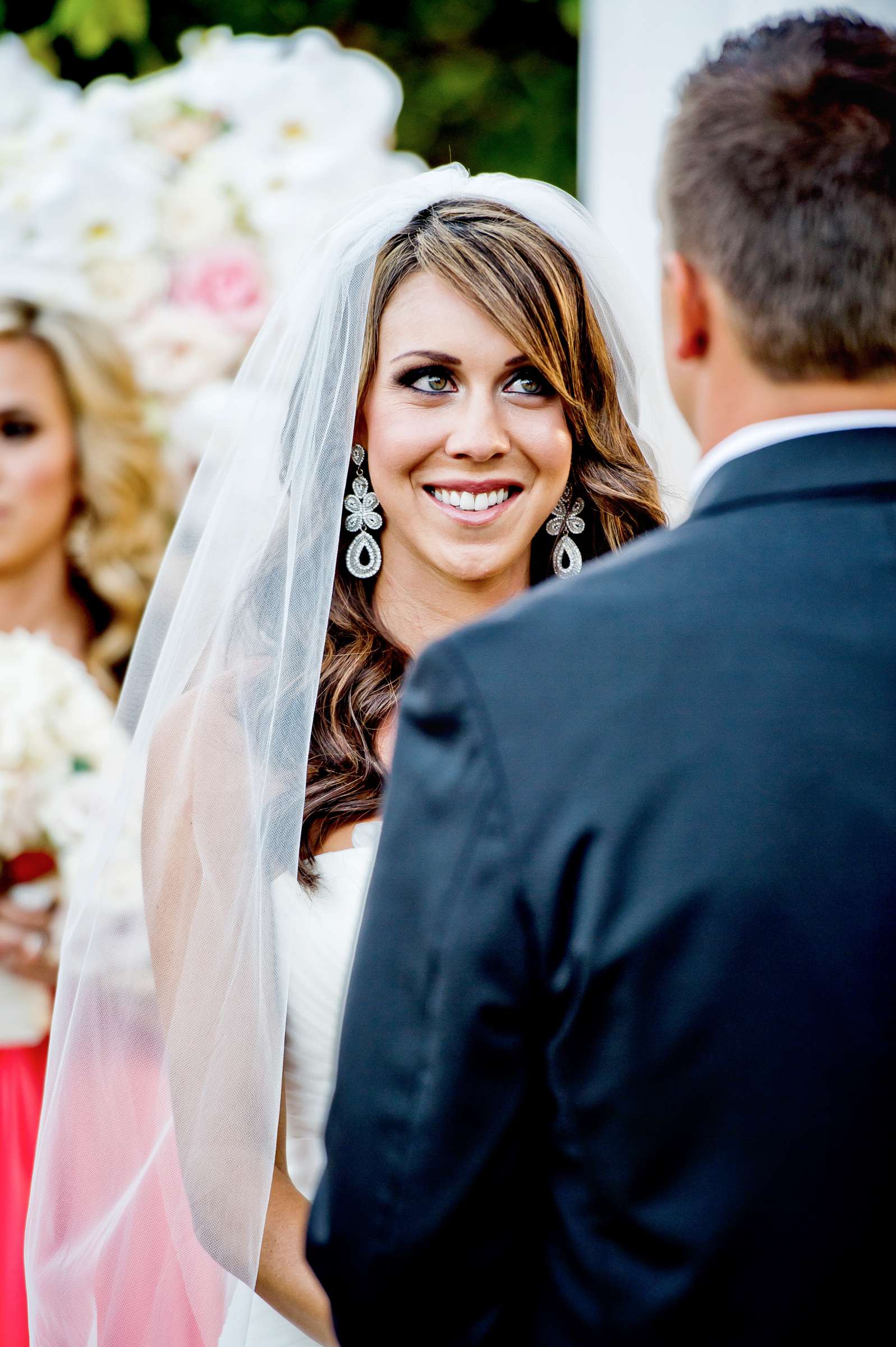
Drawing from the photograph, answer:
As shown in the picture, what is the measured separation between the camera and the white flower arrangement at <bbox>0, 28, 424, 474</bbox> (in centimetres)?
357

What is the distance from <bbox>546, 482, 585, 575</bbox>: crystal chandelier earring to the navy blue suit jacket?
4.48 ft

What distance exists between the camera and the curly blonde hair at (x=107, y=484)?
12.0 ft

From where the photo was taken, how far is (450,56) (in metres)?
4.08

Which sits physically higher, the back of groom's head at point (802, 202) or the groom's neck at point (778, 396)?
the back of groom's head at point (802, 202)

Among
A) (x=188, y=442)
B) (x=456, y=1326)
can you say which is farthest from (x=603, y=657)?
(x=188, y=442)

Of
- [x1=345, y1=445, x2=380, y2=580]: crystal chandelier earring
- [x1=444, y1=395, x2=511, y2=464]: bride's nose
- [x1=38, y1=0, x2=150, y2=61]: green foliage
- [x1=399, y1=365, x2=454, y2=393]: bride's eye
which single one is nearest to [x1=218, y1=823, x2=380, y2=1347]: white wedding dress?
[x1=345, y1=445, x2=380, y2=580]: crystal chandelier earring

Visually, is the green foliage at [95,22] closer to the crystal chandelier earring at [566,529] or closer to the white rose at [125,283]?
the white rose at [125,283]

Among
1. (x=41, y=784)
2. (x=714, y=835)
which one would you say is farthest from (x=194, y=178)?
(x=714, y=835)

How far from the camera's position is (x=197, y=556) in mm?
2320

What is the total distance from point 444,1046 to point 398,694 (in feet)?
4.19

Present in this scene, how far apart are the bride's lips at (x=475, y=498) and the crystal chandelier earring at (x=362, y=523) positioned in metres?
0.15

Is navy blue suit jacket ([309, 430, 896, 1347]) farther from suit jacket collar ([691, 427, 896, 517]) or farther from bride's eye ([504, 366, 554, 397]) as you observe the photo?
bride's eye ([504, 366, 554, 397])

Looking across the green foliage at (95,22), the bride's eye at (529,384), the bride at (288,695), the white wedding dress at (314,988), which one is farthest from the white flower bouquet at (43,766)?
the green foliage at (95,22)

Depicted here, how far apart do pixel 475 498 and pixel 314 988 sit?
0.88 m
